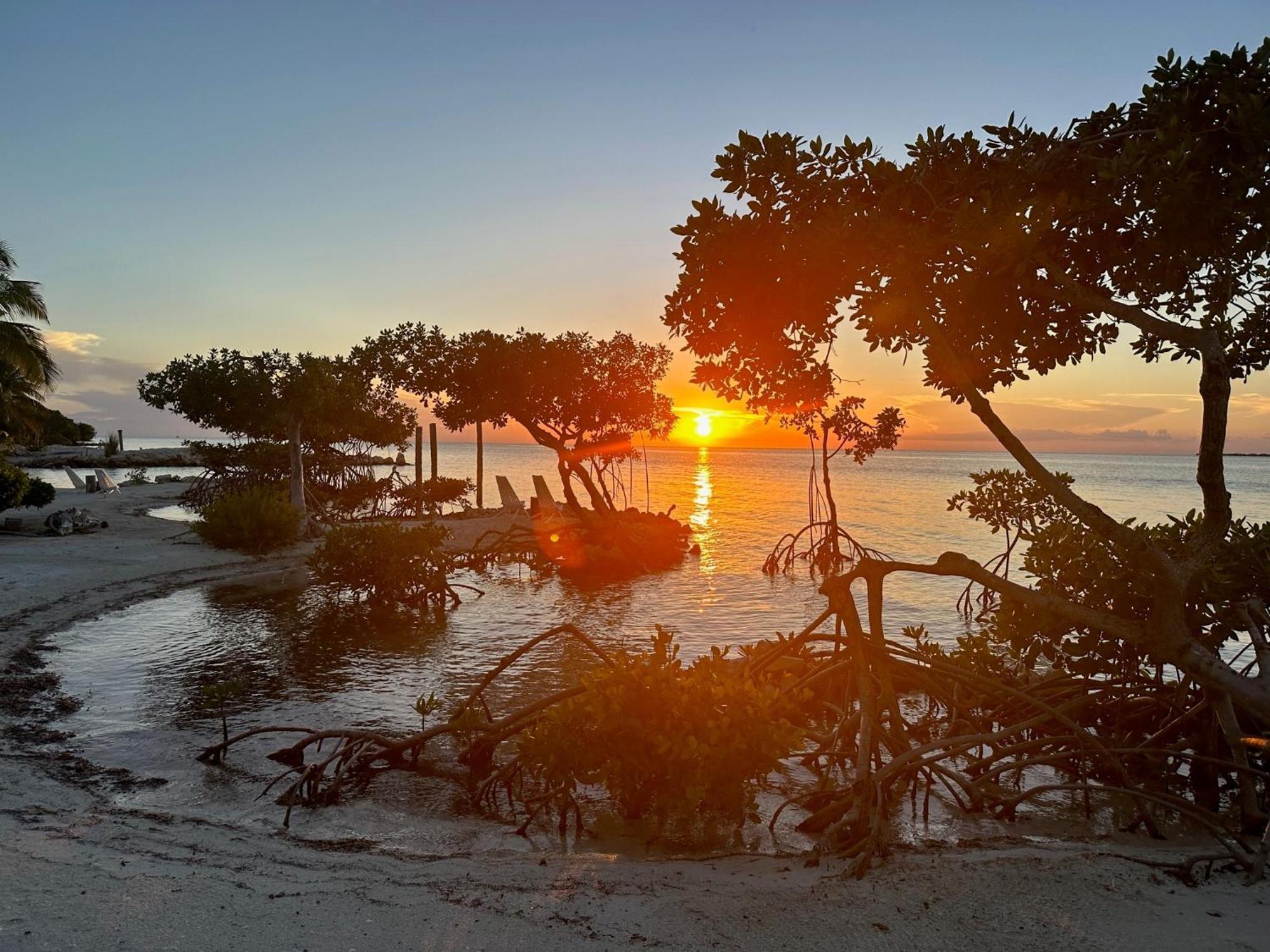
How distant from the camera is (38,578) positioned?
53.9ft

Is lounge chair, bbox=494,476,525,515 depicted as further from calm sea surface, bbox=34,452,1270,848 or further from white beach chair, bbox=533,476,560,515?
calm sea surface, bbox=34,452,1270,848

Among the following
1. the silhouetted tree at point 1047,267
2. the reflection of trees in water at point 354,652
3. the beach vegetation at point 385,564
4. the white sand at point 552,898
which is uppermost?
the silhouetted tree at point 1047,267

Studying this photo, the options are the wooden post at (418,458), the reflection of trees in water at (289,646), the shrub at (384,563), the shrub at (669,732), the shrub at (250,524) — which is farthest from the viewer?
the wooden post at (418,458)

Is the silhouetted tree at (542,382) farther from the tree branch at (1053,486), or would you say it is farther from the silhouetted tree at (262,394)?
the tree branch at (1053,486)

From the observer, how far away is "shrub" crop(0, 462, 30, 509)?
908 inches

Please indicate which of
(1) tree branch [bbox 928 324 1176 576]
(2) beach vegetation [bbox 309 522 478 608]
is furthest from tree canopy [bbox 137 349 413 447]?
(1) tree branch [bbox 928 324 1176 576]

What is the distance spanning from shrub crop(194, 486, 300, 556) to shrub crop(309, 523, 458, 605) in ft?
17.4

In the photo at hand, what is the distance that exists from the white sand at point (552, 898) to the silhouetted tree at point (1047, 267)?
1638 mm

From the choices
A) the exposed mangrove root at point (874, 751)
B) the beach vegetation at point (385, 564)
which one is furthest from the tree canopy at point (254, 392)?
the exposed mangrove root at point (874, 751)

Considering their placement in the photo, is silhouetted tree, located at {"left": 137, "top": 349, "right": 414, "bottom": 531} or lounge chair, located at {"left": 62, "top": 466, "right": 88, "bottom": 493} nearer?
silhouetted tree, located at {"left": 137, "top": 349, "right": 414, "bottom": 531}

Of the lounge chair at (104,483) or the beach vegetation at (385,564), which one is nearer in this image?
the beach vegetation at (385,564)

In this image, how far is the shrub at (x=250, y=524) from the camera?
2127 centimetres

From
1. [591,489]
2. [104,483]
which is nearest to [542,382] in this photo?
[591,489]

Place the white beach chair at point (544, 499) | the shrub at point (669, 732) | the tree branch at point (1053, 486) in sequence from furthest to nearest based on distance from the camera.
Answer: the white beach chair at point (544, 499)
the shrub at point (669, 732)
the tree branch at point (1053, 486)
